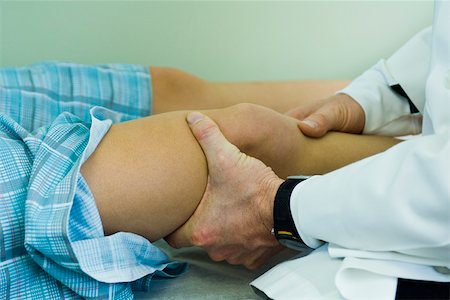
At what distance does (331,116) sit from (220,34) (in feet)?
1.96

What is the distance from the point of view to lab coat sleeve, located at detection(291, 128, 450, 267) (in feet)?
1.99

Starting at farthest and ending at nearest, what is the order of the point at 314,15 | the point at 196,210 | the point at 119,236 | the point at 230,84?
the point at 314,15 → the point at 230,84 → the point at 196,210 → the point at 119,236

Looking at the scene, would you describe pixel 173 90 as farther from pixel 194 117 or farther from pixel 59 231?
pixel 59 231

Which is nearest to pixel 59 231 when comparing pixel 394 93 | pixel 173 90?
pixel 173 90

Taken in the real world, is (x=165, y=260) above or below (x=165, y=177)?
below

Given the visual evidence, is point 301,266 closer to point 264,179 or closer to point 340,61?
point 264,179

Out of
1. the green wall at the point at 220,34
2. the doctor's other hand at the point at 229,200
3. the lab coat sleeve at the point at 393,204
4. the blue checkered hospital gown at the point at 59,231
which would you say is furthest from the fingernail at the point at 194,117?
the green wall at the point at 220,34

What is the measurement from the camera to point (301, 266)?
71 cm

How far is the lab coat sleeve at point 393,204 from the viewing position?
0.61 m

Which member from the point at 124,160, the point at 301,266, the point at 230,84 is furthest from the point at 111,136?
the point at 230,84

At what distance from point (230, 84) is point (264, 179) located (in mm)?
582

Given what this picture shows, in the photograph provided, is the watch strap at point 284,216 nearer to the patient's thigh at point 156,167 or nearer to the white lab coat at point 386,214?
the white lab coat at point 386,214

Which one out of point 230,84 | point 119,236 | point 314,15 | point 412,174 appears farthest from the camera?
point 314,15

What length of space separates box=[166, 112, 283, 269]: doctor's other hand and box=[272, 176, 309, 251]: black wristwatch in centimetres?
4
